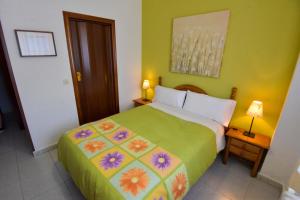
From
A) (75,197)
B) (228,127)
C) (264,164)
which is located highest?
(228,127)

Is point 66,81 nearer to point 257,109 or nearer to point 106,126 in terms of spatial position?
point 106,126

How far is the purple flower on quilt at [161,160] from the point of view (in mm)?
1270

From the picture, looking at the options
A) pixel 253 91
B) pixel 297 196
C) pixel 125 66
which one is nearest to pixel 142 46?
pixel 125 66

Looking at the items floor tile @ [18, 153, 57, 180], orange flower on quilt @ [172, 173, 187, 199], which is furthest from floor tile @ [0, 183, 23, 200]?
orange flower on quilt @ [172, 173, 187, 199]

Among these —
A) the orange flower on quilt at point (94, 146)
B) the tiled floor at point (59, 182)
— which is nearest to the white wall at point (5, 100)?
the tiled floor at point (59, 182)

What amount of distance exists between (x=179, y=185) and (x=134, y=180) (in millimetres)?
417

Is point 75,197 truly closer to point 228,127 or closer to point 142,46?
point 228,127

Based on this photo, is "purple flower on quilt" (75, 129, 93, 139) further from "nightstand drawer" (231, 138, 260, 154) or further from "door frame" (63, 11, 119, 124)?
"nightstand drawer" (231, 138, 260, 154)

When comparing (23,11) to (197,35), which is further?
(197,35)

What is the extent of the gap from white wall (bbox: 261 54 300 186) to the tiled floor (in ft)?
0.68

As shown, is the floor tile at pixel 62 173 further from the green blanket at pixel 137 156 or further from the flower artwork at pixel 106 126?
the flower artwork at pixel 106 126

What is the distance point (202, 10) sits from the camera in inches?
88.7

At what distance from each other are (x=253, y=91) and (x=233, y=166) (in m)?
1.08

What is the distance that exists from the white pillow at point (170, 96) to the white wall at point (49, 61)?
95cm
